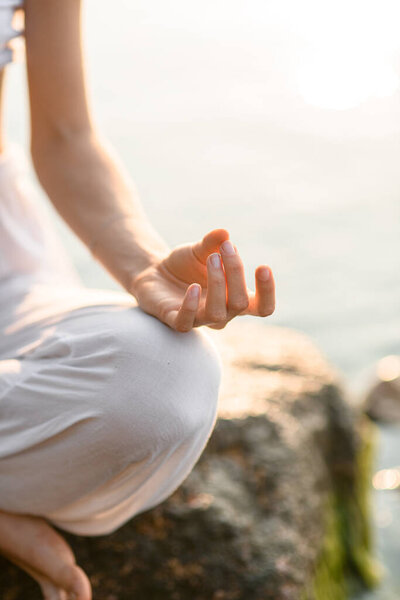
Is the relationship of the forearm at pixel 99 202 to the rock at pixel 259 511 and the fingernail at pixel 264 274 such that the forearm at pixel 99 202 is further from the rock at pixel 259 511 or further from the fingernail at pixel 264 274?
the rock at pixel 259 511

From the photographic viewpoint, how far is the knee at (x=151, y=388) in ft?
3.42

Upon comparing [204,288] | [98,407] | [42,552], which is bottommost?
[42,552]

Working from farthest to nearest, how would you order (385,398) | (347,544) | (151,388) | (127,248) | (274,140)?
(274,140)
(385,398)
(347,544)
(127,248)
(151,388)

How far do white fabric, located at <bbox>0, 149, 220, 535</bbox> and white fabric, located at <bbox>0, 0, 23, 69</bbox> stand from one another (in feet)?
1.49

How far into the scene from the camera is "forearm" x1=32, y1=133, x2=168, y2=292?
1179 mm

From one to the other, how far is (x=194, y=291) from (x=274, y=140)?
5.28 metres

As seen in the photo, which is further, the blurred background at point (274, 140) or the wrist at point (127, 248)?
the blurred background at point (274, 140)

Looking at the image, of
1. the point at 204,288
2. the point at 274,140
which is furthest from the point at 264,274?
the point at 274,140

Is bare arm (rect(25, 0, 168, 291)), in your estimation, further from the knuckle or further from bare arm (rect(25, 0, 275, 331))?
the knuckle

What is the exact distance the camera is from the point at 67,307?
3.95 feet

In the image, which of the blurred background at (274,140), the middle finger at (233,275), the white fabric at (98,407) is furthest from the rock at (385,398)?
the middle finger at (233,275)

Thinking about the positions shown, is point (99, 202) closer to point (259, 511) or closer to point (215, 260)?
point (215, 260)

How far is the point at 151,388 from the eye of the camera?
104cm

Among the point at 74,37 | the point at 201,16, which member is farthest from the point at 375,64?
the point at 74,37
